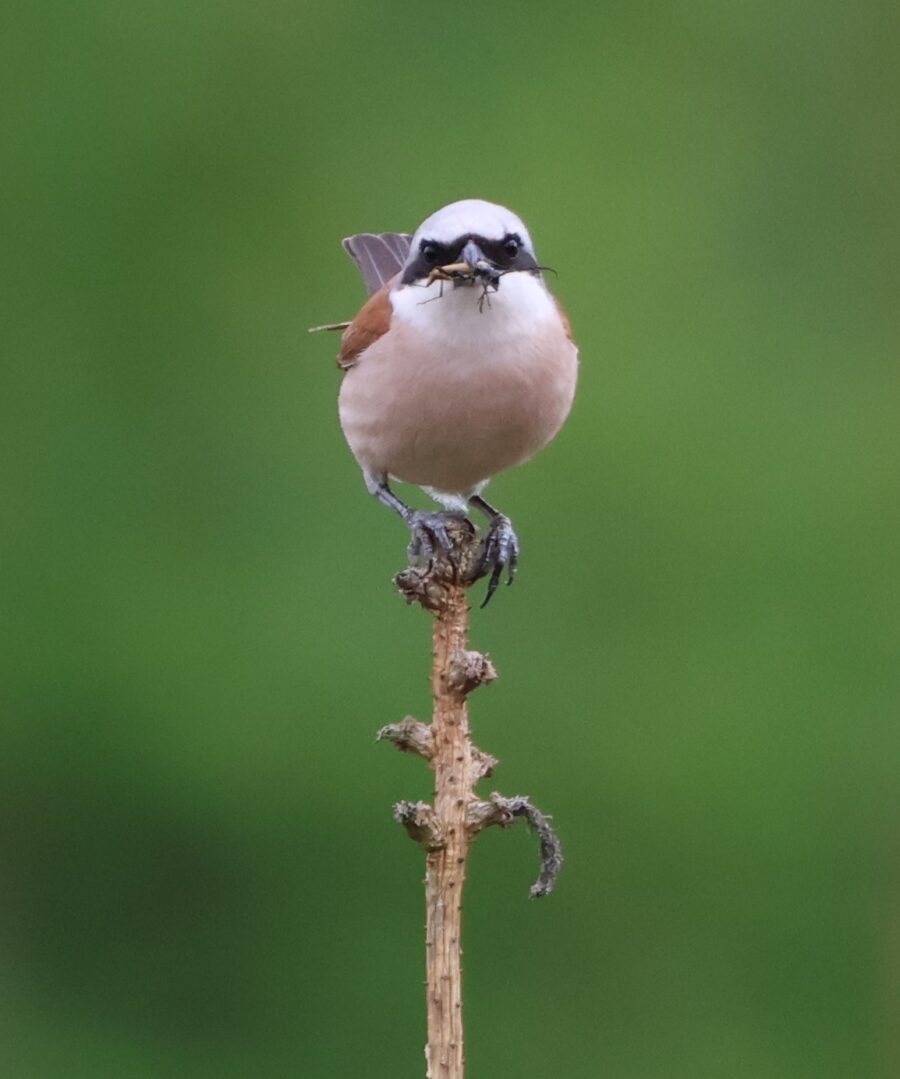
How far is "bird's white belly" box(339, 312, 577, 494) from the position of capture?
101 inches

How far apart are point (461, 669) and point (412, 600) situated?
1.08 ft

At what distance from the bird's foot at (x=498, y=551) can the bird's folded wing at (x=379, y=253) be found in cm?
75

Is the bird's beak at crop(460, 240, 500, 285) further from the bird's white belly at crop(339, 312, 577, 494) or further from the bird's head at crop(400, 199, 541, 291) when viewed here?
the bird's white belly at crop(339, 312, 577, 494)

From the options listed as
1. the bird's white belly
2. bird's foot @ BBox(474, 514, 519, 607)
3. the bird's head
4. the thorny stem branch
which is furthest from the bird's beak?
the thorny stem branch

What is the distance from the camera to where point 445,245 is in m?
2.59

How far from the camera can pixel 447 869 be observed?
1.58m

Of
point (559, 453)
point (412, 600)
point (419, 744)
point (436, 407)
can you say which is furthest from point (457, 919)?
point (559, 453)

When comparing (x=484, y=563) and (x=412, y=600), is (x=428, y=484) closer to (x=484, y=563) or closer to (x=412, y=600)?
(x=484, y=563)

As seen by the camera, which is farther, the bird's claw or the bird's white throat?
the bird's white throat

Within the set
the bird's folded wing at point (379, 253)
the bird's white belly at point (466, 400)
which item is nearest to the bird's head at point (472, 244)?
the bird's white belly at point (466, 400)

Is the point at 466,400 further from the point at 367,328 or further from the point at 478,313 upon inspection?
the point at 367,328

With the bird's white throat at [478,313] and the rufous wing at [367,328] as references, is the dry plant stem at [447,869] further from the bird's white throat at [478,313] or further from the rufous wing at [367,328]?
the rufous wing at [367,328]

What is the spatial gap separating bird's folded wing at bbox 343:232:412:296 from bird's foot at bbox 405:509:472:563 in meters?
0.85

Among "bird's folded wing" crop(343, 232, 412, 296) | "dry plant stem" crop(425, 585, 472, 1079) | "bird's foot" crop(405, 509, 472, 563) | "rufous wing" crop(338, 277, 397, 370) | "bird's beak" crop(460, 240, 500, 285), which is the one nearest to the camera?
"dry plant stem" crop(425, 585, 472, 1079)
